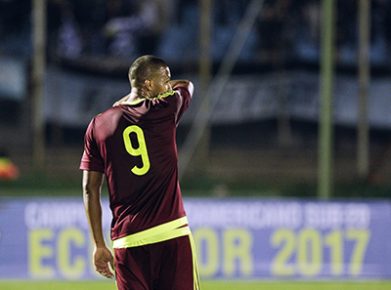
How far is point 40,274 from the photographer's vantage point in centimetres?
1697

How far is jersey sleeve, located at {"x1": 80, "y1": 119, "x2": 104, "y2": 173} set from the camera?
769 cm

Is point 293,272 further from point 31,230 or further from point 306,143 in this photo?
point 306,143

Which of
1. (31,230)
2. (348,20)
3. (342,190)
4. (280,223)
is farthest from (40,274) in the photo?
(348,20)

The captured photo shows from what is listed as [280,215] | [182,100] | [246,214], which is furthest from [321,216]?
[182,100]

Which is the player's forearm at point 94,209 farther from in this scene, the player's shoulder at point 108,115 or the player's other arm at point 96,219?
the player's shoulder at point 108,115

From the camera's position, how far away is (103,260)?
25.0 ft

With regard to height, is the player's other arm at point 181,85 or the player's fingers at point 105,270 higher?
the player's other arm at point 181,85

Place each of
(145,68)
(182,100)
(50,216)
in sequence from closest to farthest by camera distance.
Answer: (145,68), (182,100), (50,216)

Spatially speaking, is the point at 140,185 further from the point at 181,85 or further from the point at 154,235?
the point at 181,85

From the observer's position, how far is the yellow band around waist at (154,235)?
25.3 feet

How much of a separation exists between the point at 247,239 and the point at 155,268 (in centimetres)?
957

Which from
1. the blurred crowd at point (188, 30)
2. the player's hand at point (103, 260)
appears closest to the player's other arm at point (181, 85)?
the player's hand at point (103, 260)

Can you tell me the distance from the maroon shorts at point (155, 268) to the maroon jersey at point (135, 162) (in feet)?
0.43

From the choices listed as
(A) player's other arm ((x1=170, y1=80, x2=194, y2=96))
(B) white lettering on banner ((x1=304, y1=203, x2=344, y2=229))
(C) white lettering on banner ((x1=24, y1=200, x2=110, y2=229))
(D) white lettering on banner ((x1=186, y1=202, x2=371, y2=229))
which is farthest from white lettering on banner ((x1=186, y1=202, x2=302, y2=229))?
(A) player's other arm ((x1=170, y1=80, x2=194, y2=96))
